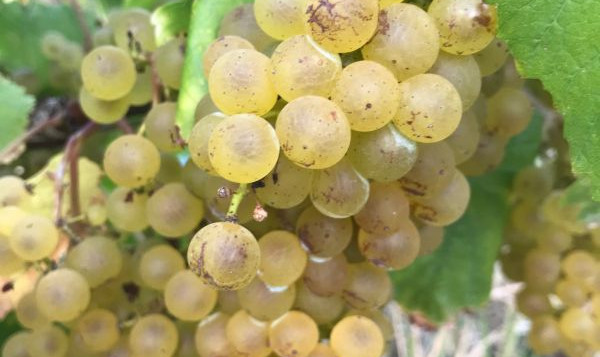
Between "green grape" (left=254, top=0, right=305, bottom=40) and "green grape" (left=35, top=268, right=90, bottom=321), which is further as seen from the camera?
"green grape" (left=35, top=268, right=90, bottom=321)

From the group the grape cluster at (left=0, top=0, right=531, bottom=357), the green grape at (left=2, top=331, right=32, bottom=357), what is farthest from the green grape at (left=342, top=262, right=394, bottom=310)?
the green grape at (left=2, top=331, right=32, bottom=357)

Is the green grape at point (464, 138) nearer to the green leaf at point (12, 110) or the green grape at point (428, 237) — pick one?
the green grape at point (428, 237)

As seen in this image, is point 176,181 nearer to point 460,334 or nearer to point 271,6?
point 271,6

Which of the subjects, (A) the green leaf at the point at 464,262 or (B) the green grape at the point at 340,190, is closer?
(B) the green grape at the point at 340,190

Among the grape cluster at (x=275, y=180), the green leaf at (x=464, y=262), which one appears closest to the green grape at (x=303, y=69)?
the grape cluster at (x=275, y=180)

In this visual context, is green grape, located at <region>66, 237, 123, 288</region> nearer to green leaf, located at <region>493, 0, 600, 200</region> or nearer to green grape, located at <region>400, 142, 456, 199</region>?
green grape, located at <region>400, 142, 456, 199</region>
